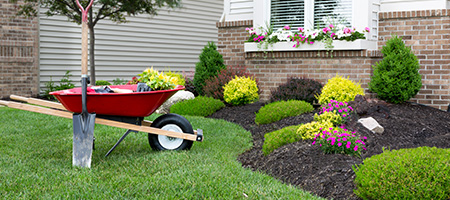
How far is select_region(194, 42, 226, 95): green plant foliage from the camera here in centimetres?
892

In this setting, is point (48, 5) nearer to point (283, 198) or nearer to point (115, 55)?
point (115, 55)

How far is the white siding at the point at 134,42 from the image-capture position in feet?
37.2

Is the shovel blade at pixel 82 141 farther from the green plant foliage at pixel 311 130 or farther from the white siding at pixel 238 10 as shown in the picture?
the white siding at pixel 238 10

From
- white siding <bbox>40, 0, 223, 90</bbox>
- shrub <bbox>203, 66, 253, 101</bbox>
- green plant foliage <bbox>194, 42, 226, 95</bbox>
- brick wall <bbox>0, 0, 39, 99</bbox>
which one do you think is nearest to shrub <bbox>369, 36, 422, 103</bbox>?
shrub <bbox>203, 66, 253, 101</bbox>

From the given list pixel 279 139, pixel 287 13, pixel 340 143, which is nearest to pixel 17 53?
pixel 287 13

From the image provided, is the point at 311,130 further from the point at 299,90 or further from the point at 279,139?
the point at 299,90

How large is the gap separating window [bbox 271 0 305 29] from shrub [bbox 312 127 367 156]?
4876 mm

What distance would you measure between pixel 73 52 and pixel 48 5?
1.53m

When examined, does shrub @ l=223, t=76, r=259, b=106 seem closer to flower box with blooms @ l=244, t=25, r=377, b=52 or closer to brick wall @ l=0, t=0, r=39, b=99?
flower box with blooms @ l=244, t=25, r=377, b=52

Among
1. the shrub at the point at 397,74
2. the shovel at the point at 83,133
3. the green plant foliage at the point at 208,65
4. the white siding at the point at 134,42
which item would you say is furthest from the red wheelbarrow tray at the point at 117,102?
the white siding at the point at 134,42

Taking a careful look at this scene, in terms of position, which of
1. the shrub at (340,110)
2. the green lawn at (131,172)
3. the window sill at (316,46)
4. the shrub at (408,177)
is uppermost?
the window sill at (316,46)

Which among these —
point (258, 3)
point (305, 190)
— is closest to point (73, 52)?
point (258, 3)

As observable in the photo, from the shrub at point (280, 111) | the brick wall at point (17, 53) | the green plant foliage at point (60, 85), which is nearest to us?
the shrub at point (280, 111)

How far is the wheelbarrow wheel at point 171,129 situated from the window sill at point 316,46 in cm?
446
